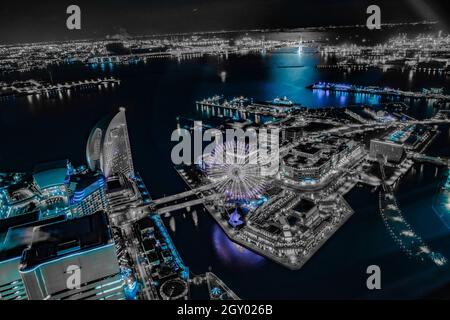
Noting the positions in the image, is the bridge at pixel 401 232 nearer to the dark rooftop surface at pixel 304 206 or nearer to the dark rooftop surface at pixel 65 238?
the dark rooftop surface at pixel 304 206

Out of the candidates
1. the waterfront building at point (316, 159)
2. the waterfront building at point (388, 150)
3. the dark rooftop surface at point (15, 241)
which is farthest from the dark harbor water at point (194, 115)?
the dark rooftop surface at point (15, 241)

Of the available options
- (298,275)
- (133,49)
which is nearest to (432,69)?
(298,275)

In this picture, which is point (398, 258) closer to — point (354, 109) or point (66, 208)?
point (66, 208)

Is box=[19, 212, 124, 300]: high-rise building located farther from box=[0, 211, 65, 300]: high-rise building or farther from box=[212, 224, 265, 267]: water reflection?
box=[212, 224, 265, 267]: water reflection

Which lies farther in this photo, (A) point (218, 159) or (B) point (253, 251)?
(A) point (218, 159)

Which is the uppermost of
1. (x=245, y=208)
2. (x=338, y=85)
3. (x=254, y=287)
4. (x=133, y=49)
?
(x=133, y=49)

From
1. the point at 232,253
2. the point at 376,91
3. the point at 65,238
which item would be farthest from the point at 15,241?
the point at 376,91
